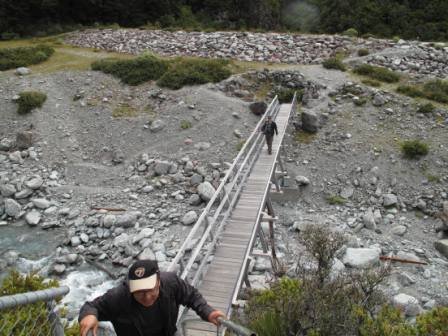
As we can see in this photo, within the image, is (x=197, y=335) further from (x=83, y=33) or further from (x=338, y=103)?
(x=83, y=33)

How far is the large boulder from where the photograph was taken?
24.8 metres

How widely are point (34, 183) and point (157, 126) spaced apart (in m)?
7.86

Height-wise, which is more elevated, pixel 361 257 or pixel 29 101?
pixel 29 101

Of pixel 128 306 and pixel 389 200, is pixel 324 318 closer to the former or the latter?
pixel 128 306

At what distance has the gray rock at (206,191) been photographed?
1833 centimetres

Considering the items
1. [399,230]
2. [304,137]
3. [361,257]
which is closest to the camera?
[361,257]

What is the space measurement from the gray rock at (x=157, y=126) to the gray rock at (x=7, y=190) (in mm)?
8520

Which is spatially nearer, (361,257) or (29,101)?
(361,257)

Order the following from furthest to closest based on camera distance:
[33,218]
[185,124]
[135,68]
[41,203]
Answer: [135,68], [185,124], [41,203], [33,218]

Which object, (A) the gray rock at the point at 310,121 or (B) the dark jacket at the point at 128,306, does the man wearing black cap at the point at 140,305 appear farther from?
(A) the gray rock at the point at 310,121

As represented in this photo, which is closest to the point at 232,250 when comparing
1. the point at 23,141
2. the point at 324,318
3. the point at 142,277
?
the point at 324,318

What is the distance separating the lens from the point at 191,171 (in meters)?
20.6

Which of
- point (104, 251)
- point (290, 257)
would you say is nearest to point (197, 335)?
point (290, 257)

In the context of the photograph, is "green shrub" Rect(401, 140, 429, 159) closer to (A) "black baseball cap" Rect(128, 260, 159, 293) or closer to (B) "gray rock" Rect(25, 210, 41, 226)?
(B) "gray rock" Rect(25, 210, 41, 226)
